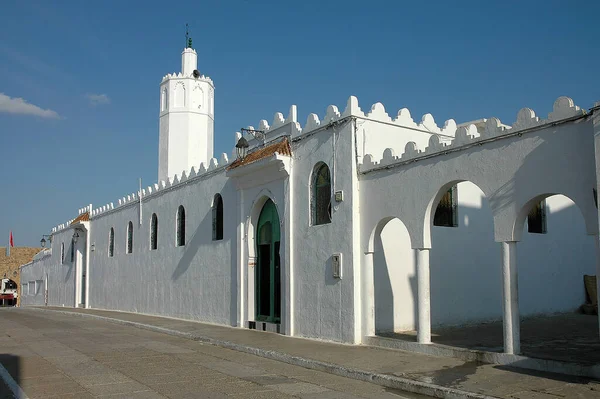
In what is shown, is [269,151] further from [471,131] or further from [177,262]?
[177,262]

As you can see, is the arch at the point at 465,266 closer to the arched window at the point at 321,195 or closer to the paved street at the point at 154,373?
the arched window at the point at 321,195

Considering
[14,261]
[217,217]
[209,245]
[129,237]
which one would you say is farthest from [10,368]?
[14,261]

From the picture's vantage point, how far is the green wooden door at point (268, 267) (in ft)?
46.6

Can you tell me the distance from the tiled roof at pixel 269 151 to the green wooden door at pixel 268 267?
1.22 meters

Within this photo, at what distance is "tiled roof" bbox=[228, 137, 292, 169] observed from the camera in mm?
13305

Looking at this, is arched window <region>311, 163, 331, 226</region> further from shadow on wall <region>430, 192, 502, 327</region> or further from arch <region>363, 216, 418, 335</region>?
shadow on wall <region>430, 192, 502, 327</region>

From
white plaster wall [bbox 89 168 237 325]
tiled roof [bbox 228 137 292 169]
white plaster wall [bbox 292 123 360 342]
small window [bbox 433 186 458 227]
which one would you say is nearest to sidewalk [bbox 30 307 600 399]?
white plaster wall [bbox 292 123 360 342]

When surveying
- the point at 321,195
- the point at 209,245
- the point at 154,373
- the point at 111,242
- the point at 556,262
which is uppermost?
the point at 321,195


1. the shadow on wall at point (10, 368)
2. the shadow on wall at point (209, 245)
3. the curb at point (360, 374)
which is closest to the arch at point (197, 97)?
the shadow on wall at point (209, 245)

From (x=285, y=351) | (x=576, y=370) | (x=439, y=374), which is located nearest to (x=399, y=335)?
(x=285, y=351)

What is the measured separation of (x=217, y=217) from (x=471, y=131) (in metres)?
8.81

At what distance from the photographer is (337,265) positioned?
11703 millimetres

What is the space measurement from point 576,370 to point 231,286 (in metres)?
9.74

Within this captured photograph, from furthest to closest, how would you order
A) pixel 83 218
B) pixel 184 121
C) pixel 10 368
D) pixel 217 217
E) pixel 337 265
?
pixel 83 218 < pixel 184 121 < pixel 217 217 < pixel 337 265 < pixel 10 368
